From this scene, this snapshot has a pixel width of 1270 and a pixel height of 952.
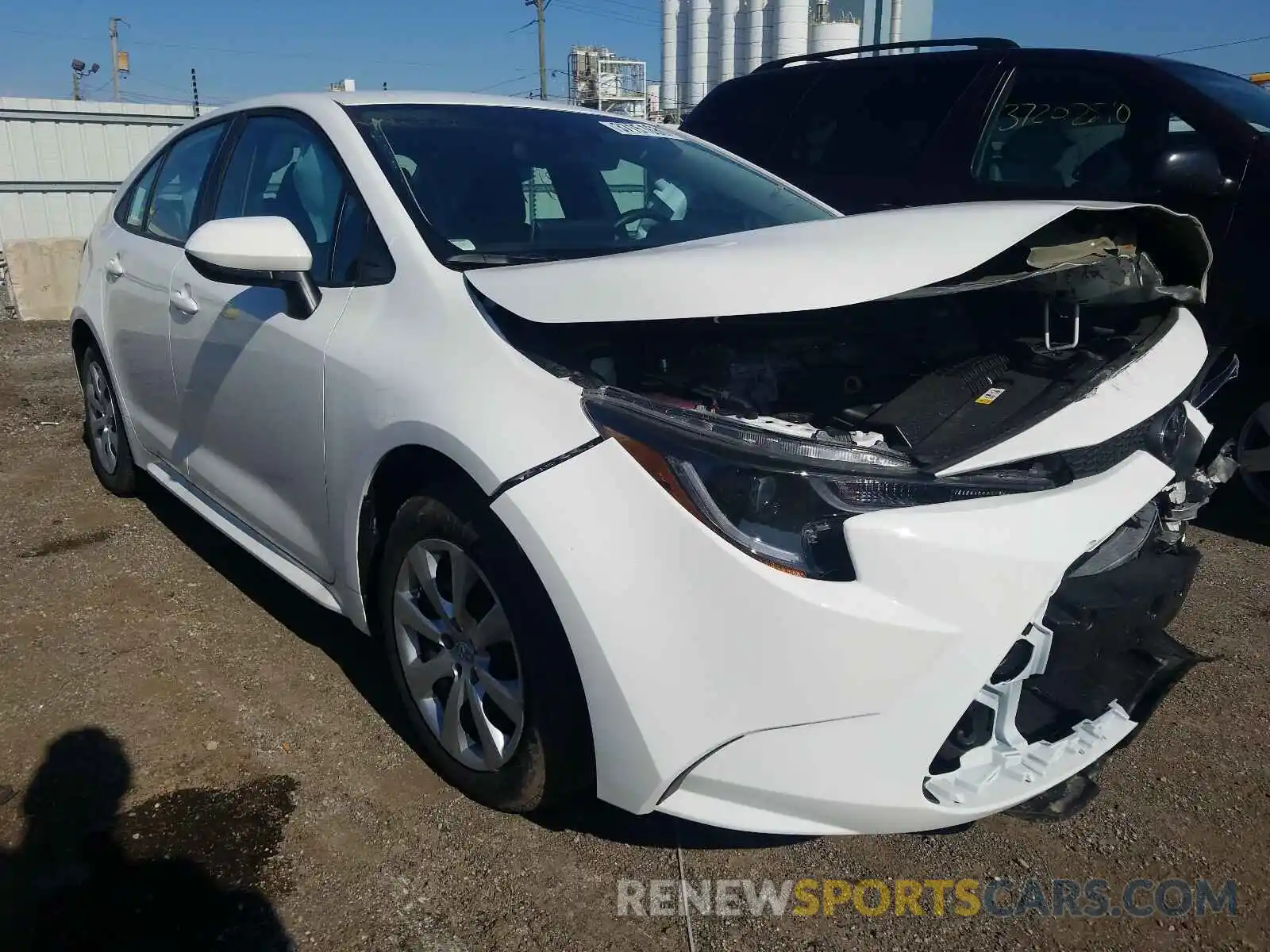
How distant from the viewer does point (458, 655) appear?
7.45 ft

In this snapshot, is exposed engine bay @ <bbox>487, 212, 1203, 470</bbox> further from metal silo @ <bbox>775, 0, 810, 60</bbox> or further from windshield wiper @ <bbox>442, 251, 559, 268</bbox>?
metal silo @ <bbox>775, 0, 810, 60</bbox>

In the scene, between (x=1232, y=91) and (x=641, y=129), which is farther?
(x=1232, y=91)

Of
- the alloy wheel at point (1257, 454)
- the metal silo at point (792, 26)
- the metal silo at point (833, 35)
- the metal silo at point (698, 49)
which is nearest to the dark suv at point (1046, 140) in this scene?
the alloy wheel at point (1257, 454)

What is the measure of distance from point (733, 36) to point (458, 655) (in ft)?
131

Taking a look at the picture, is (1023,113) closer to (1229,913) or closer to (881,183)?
(881,183)

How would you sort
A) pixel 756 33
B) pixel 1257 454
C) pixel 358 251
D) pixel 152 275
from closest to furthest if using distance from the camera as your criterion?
1. pixel 358 251
2. pixel 152 275
3. pixel 1257 454
4. pixel 756 33

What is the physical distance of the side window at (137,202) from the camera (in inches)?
157

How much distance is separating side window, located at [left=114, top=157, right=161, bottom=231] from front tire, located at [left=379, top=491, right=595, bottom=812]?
2.43 m

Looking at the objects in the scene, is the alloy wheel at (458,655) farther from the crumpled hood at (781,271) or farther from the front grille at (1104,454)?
the front grille at (1104,454)

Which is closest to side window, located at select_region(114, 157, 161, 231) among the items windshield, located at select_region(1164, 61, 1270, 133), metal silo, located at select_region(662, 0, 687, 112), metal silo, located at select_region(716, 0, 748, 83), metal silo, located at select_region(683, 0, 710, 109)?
windshield, located at select_region(1164, 61, 1270, 133)

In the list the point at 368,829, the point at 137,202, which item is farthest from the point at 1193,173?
the point at 137,202

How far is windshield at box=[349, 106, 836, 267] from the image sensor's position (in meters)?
2.60

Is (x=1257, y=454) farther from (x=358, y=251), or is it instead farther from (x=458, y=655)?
(x=358, y=251)

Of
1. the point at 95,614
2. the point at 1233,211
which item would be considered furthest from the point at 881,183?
the point at 95,614
